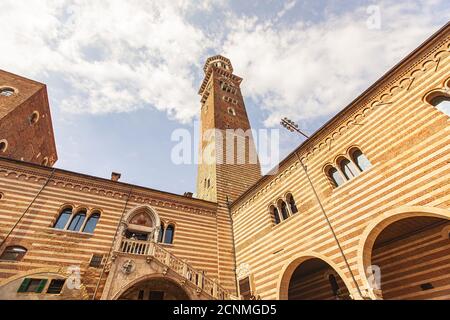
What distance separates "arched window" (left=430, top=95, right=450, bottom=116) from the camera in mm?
6859

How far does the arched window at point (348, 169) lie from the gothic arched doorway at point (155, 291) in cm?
875

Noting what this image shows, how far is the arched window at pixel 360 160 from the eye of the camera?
843 cm

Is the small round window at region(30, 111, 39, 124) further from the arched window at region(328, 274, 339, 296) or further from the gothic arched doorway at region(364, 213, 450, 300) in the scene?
the arched window at region(328, 274, 339, 296)

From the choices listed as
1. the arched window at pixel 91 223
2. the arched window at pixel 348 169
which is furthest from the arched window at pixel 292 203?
the arched window at pixel 91 223

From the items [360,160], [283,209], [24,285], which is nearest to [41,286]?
[24,285]

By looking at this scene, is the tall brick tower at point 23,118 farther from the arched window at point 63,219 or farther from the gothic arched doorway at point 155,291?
the gothic arched doorway at point 155,291

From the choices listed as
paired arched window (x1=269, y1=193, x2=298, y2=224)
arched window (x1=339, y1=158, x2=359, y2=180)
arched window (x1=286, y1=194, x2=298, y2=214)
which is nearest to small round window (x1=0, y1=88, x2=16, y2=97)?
paired arched window (x1=269, y1=193, x2=298, y2=224)

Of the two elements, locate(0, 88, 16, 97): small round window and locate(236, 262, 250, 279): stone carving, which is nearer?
locate(236, 262, 250, 279): stone carving

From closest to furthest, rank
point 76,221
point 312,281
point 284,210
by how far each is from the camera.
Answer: point 76,221 < point 284,210 < point 312,281

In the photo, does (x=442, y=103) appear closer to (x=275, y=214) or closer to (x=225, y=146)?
(x=275, y=214)

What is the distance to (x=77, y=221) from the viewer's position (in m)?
10.9

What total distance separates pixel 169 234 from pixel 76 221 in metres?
4.65

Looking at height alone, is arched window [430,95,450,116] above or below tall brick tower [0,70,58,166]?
below
